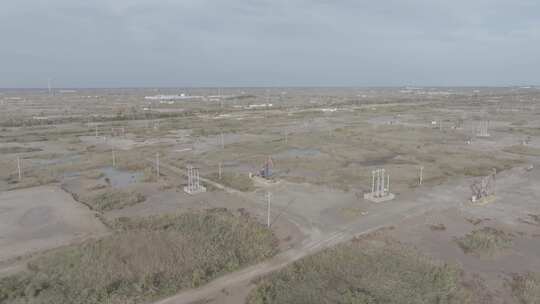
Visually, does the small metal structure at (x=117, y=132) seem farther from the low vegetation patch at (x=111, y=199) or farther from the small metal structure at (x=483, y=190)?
the small metal structure at (x=483, y=190)

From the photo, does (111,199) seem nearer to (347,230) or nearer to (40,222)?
(40,222)

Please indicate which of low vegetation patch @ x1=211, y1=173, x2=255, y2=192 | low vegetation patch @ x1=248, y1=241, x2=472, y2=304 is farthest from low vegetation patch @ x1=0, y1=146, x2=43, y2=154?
low vegetation patch @ x1=248, y1=241, x2=472, y2=304

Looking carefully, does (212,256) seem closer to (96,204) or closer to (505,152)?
(96,204)

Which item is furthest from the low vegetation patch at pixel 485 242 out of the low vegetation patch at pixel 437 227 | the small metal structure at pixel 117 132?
the small metal structure at pixel 117 132

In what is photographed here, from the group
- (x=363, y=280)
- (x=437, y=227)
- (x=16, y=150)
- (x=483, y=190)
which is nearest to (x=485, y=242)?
(x=437, y=227)

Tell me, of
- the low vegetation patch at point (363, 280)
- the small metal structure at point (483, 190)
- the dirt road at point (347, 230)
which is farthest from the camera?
the small metal structure at point (483, 190)

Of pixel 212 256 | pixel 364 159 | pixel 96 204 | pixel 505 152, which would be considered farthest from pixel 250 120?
pixel 212 256

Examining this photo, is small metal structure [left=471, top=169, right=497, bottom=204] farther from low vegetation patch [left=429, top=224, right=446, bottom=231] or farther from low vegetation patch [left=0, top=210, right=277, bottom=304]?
low vegetation patch [left=0, top=210, right=277, bottom=304]
